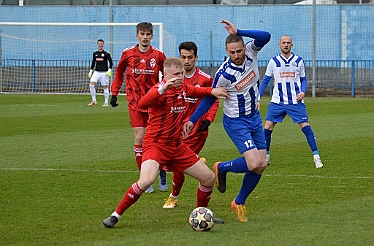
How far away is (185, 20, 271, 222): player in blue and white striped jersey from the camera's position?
7270 millimetres

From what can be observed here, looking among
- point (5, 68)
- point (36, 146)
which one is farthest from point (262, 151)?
point (5, 68)

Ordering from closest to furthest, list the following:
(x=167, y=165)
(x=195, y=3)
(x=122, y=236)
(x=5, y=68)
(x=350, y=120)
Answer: (x=122, y=236)
(x=167, y=165)
(x=350, y=120)
(x=5, y=68)
(x=195, y=3)

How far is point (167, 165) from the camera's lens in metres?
7.13

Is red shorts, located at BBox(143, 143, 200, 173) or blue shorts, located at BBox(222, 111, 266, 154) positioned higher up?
blue shorts, located at BBox(222, 111, 266, 154)

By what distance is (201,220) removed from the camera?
6.66m

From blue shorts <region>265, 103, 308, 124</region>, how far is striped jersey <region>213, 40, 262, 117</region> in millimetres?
4069

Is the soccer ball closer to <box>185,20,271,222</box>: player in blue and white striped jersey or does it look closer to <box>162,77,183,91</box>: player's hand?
<box>185,20,271,222</box>: player in blue and white striped jersey

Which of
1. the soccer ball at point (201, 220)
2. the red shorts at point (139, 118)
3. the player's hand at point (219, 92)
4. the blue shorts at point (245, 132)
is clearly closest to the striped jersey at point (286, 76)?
the red shorts at point (139, 118)

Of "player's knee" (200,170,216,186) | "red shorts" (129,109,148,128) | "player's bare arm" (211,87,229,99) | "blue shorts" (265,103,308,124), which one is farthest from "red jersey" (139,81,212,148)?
"blue shorts" (265,103,308,124)

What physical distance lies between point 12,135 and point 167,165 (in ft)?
28.3

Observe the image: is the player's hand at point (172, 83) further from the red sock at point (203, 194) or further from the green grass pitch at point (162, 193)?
the green grass pitch at point (162, 193)

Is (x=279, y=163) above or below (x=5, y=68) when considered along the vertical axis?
below

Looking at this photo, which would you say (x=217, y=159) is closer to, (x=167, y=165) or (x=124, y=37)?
(x=167, y=165)

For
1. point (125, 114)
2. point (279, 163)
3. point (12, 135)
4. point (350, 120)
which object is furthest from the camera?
point (125, 114)
